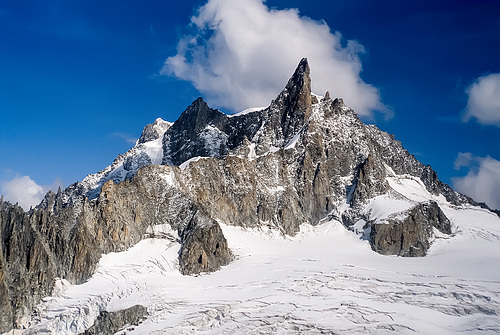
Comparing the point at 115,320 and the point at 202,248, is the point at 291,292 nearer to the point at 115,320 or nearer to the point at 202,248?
the point at 202,248

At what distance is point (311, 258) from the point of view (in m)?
151

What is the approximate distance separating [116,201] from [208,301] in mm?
38003

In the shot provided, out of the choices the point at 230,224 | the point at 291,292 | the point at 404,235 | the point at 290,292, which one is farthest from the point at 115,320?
the point at 404,235

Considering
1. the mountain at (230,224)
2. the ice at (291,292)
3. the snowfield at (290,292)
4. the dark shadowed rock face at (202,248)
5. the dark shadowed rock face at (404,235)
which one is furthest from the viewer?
the dark shadowed rock face at (404,235)

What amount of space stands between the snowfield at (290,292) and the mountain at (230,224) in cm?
54

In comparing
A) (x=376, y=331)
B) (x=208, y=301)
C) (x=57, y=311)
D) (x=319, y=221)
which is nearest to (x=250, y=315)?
(x=208, y=301)

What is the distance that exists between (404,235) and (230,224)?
157ft

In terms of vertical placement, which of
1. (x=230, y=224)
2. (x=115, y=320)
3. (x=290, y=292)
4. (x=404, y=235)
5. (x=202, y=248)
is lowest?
(x=115, y=320)

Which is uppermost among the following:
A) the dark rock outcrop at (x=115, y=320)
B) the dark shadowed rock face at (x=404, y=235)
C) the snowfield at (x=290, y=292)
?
the dark shadowed rock face at (x=404, y=235)

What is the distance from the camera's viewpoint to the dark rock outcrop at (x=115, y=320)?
11212 cm

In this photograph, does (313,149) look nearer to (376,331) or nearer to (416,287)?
(416,287)

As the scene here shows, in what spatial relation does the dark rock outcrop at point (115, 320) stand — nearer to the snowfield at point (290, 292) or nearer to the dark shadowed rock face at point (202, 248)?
the snowfield at point (290, 292)

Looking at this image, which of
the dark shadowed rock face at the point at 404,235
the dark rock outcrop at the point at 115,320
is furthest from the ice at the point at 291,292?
the dark shadowed rock face at the point at 404,235

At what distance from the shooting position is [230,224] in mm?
162625
